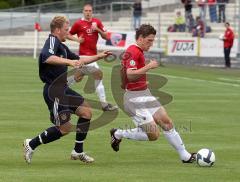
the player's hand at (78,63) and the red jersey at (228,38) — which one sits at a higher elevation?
the player's hand at (78,63)

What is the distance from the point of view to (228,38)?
4347 cm

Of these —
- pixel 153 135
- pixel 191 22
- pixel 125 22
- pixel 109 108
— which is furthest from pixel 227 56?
pixel 153 135

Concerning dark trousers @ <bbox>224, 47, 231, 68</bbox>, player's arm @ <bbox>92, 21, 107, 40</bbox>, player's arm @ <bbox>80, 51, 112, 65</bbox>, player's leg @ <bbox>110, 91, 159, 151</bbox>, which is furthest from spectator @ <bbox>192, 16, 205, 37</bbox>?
player's arm @ <bbox>80, 51, 112, 65</bbox>

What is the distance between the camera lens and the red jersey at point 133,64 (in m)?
12.9

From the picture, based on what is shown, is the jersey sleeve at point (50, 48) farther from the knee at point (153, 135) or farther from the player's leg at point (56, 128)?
the knee at point (153, 135)

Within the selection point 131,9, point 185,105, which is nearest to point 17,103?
point 185,105

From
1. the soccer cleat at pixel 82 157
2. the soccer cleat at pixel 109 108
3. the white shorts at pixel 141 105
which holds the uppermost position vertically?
the white shorts at pixel 141 105

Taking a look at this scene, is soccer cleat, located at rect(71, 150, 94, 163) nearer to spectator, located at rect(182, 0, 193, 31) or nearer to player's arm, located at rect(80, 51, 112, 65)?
player's arm, located at rect(80, 51, 112, 65)

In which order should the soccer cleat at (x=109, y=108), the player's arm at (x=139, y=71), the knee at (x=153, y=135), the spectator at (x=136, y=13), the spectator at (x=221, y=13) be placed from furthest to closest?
the spectator at (x=136, y=13) → the spectator at (x=221, y=13) → the soccer cleat at (x=109, y=108) → the knee at (x=153, y=135) → the player's arm at (x=139, y=71)

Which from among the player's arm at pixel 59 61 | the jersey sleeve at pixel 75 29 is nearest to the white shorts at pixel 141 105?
the player's arm at pixel 59 61

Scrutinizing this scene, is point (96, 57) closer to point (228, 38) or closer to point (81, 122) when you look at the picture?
point (81, 122)

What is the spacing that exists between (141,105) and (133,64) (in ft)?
2.27

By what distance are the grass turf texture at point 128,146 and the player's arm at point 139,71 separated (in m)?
1.28

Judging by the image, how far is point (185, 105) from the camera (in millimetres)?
22734
